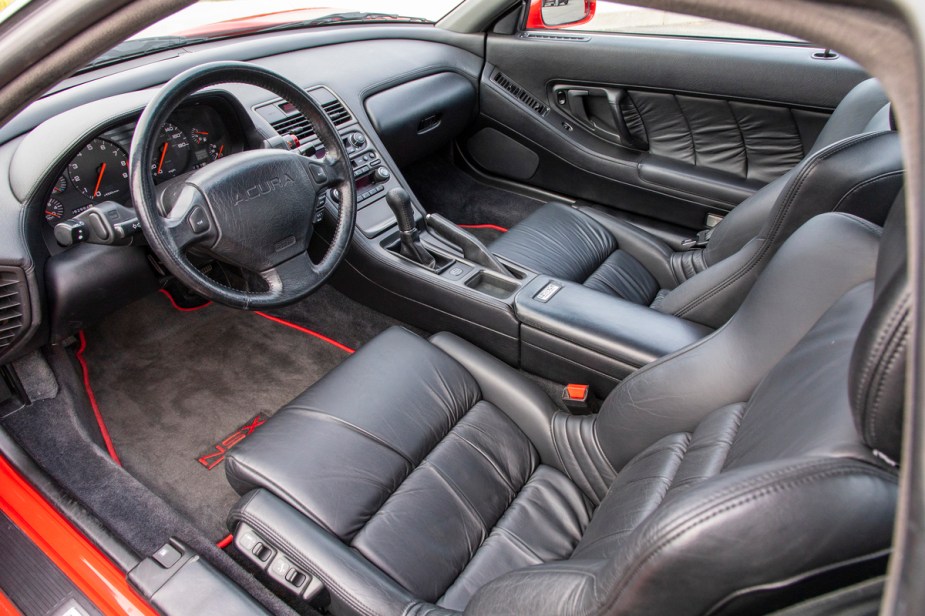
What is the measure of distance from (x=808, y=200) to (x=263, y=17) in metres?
2.03

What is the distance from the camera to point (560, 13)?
8.57ft

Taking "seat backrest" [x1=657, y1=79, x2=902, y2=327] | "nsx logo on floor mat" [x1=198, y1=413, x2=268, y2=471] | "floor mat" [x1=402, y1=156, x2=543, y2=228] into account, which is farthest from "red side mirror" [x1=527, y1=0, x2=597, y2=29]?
"nsx logo on floor mat" [x1=198, y1=413, x2=268, y2=471]

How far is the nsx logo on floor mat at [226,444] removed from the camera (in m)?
1.91

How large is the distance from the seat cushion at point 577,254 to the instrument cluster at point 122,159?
2.91 feet

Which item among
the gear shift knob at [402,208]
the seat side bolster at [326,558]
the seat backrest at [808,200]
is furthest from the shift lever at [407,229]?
the seat side bolster at [326,558]

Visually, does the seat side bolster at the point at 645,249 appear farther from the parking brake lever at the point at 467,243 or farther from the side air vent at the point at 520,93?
the side air vent at the point at 520,93

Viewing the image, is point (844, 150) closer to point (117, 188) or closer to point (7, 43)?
point (7, 43)

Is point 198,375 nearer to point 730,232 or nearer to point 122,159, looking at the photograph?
point 122,159

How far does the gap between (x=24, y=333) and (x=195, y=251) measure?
41cm

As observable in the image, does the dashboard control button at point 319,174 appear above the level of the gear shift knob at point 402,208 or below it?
above

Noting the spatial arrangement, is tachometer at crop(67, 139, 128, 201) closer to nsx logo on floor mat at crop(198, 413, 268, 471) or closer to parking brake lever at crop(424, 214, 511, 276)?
nsx logo on floor mat at crop(198, 413, 268, 471)

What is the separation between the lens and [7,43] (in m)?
0.67

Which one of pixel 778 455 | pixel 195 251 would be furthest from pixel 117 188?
pixel 778 455

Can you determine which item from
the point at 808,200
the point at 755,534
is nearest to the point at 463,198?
the point at 808,200
